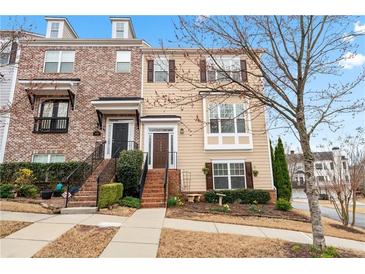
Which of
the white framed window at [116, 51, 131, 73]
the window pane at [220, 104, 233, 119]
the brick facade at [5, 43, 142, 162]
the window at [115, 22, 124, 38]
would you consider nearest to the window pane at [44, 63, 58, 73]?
the brick facade at [5, 43, 142, 162]

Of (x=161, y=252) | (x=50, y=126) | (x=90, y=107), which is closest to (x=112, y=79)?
(x=90, y=107)

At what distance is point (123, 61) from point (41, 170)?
7163 mm

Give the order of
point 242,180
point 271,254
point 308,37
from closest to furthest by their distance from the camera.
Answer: point 271,254
point 308,37
point 242,180

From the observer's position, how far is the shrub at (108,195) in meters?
7.18

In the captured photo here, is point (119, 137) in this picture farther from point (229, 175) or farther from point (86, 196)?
point (229, 175)

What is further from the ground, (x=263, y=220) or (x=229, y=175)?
(x=229, y=175)

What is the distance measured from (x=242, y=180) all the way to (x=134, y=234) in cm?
768

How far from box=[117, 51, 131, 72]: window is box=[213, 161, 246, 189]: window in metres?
7.37

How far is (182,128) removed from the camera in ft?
39.0

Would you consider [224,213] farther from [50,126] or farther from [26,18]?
[50,126]

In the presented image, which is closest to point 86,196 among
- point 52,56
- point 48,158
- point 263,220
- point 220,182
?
point 48,158

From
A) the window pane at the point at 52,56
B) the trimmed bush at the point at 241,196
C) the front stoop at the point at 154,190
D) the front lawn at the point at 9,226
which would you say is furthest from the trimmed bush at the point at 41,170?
the trimmed bush at the point at 241,196

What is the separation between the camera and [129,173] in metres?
9.00

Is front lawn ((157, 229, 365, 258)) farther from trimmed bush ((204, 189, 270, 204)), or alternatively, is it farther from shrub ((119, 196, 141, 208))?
trimmed bush ((204, 189, 270, 204))
